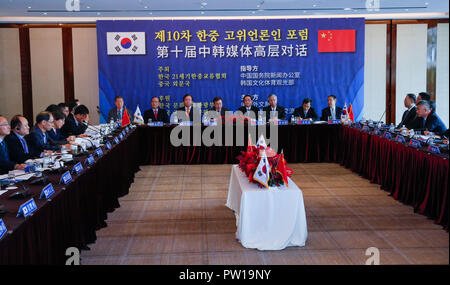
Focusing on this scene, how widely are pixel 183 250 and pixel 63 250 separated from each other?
3.06 ft

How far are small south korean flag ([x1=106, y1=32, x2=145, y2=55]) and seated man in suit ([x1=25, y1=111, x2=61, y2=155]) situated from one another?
4306 mm

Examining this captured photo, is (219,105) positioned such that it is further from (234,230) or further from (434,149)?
(434,149)

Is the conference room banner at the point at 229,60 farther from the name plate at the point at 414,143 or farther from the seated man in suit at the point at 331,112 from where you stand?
the name plate at the point at 414,143

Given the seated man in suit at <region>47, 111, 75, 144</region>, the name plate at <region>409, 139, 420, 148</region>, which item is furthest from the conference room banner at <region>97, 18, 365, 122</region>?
the name plate at <region>409, 139, 420, 148</region>

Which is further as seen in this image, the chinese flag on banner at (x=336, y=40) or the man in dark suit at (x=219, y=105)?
the chinese flag on banner at (x=336, y=40)

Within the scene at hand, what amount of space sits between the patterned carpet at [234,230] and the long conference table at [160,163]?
17 centimetres

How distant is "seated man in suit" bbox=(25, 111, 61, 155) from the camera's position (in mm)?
4559

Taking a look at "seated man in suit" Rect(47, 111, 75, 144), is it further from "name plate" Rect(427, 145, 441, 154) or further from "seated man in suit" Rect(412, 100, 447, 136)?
"seated man in suit" Rect(412, 100, 447, 136)

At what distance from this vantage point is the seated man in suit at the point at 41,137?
456 centimetres

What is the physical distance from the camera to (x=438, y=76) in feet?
31.7

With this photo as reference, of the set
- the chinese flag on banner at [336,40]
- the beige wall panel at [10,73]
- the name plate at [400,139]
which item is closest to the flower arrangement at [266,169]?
the name plate at [400,139]

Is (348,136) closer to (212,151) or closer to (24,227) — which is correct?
(212,151)
